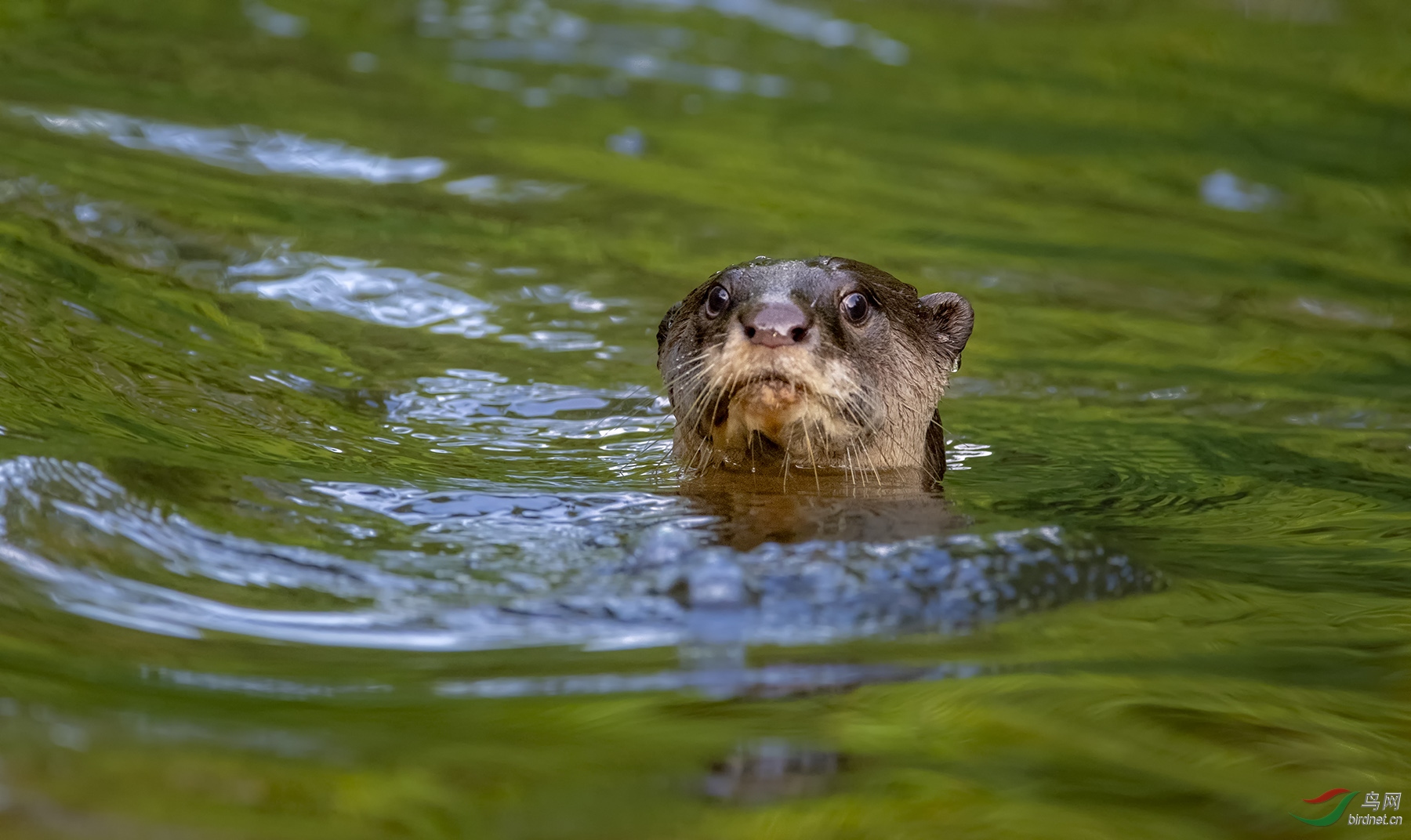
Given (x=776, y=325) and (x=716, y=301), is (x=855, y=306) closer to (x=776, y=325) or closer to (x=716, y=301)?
(x=716, y=301)

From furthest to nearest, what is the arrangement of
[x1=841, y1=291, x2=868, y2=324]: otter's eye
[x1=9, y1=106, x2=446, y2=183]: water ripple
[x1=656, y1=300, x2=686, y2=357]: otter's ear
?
[x1=9, y1=106, x2=446, y2=183]: water ripple
[x1=656, y1=300, x2=686, y2=357]: otter's ear
[x1=841, y1=291, x2=868, y2=324]: otter's eye

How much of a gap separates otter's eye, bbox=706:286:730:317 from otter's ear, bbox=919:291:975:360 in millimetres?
739

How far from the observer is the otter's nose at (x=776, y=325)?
362cm

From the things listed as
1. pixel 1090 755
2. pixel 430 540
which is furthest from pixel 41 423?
pixel 1090 755

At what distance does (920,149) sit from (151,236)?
4.06 m

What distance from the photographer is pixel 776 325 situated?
3627 millimetres

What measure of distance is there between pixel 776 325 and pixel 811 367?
14 cm

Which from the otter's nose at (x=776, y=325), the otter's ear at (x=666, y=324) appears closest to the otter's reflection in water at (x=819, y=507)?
the otter's nose at (x=776, y=325)

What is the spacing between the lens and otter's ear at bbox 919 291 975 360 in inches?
178

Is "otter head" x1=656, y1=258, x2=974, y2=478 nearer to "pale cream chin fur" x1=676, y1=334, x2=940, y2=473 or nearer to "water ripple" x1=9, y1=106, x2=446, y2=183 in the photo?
"pale cream chin fur" x1=676, y1=334, x2=940, y2=473

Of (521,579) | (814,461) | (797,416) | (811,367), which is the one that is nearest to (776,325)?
(811,367)

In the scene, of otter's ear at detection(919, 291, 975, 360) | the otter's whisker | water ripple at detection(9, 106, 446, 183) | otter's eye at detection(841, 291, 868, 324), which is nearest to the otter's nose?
the otter's whisker

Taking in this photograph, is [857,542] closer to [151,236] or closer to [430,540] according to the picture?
[430,540]

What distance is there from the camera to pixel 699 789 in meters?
2.27
